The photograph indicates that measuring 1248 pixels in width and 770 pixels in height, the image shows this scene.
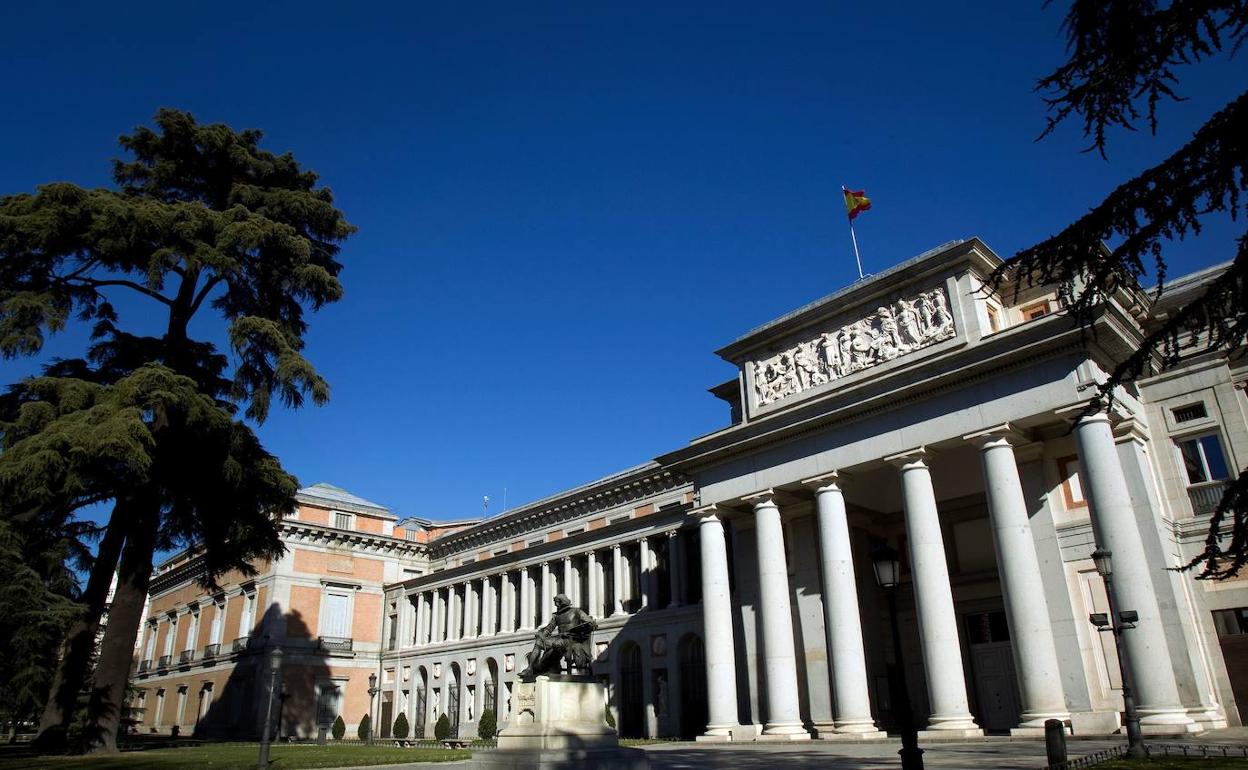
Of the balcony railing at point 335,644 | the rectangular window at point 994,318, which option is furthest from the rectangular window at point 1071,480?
the balcony railing at point 335,644

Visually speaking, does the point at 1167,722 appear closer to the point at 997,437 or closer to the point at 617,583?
the point at 997,437

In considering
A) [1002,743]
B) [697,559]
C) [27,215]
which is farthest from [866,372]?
[27,215]

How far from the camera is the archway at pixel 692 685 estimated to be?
3333cm

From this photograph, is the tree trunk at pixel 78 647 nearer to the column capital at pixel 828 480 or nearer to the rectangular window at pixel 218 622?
the column capital at pixel 828 480

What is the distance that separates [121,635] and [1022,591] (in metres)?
23.5

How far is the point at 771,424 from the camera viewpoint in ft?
83.2

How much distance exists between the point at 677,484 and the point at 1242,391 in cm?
2341

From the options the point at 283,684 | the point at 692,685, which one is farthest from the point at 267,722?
the point at 283,684

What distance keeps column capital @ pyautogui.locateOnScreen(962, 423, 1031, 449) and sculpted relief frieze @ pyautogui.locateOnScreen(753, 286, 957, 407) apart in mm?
2998

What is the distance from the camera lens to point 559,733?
13938 millimetres

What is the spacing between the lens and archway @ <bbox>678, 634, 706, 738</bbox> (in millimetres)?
33334

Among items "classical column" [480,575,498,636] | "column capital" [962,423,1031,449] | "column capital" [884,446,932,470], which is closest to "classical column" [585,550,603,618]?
"classical column" [480,575,498,636]

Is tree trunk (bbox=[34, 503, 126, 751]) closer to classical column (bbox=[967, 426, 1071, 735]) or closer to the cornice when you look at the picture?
the cornice

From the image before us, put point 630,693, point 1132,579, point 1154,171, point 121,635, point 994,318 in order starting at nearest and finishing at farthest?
point 1154,171 < point 1132,579 < point 121,635 < point 994,318 < point 630,693
